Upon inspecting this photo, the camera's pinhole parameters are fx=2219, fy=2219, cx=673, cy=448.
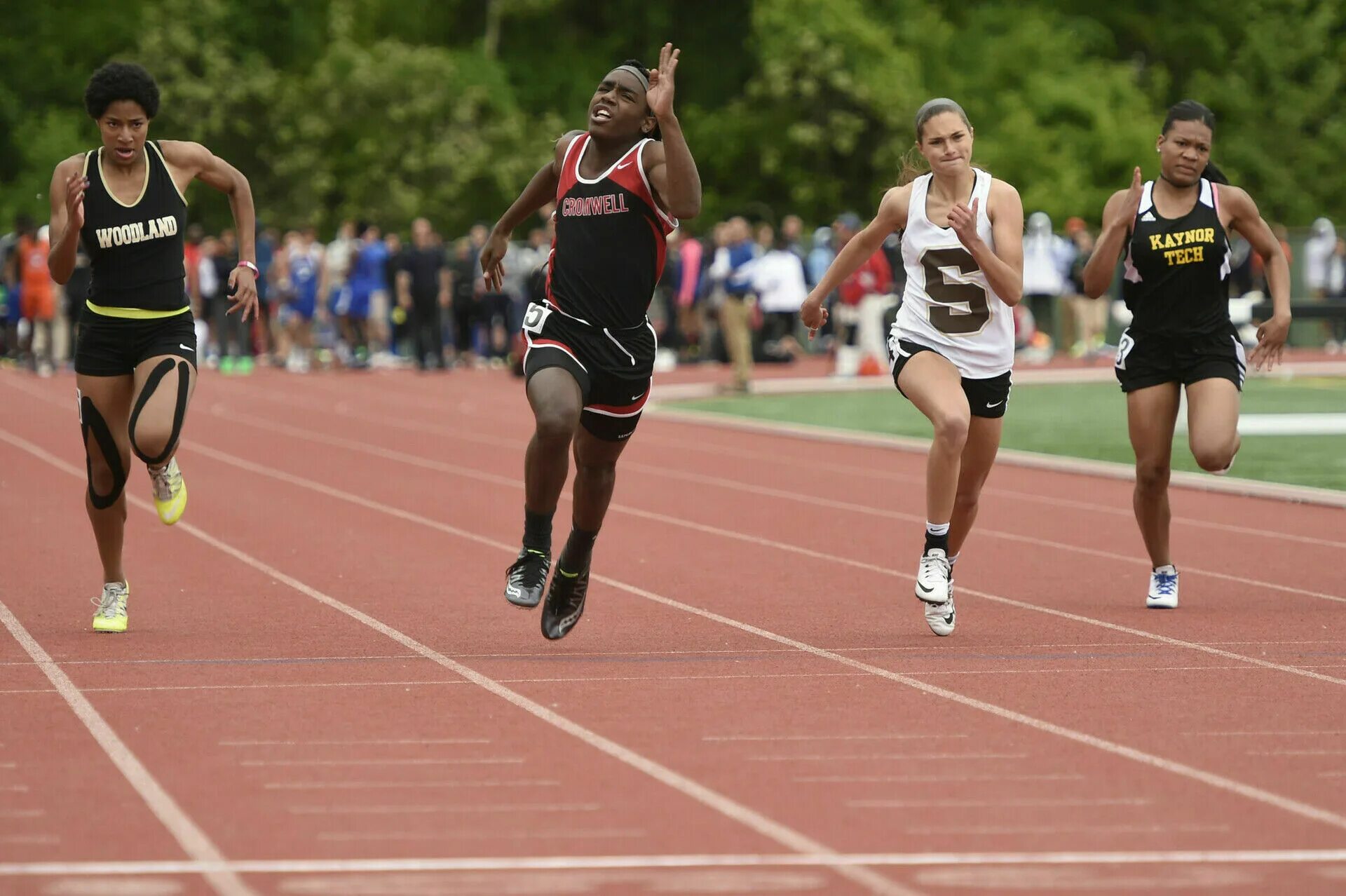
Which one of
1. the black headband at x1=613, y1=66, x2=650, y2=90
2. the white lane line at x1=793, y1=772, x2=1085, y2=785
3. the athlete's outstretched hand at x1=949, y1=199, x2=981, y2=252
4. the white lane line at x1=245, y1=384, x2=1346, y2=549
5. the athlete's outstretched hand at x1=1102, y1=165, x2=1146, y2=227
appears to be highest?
the black headband at x1=613, y1=66, x2=650, y2=90

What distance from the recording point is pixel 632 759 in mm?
6078

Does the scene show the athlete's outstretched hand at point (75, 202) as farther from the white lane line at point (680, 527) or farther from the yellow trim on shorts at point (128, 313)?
the white lane line at point (680, 527)

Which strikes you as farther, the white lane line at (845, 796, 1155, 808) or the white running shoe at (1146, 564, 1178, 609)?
the white running shoe at (1146, 564, 1178, 609)

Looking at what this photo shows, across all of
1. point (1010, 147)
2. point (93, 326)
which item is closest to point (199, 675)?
point (93, 326)

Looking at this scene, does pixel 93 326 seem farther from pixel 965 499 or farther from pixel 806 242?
pixel 806 242

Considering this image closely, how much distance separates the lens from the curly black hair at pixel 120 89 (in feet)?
27.1

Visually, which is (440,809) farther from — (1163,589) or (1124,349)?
(1124,349)

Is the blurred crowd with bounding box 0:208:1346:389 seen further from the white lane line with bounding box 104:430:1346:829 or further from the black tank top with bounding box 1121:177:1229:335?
the black tank top with bounding box 1121:177:1229:335

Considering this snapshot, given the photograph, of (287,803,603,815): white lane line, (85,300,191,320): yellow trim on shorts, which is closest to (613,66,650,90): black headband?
(85,300,191,320): yellow trim on shorts

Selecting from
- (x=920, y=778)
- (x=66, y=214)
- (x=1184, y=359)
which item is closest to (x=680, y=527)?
(x=1184, y=359)

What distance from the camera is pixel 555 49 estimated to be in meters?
59.3

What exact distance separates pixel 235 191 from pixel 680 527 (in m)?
4.64

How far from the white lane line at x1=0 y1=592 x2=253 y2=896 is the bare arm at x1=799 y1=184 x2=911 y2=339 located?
3.04m

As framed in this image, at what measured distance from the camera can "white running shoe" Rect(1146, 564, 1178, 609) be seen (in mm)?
9305
